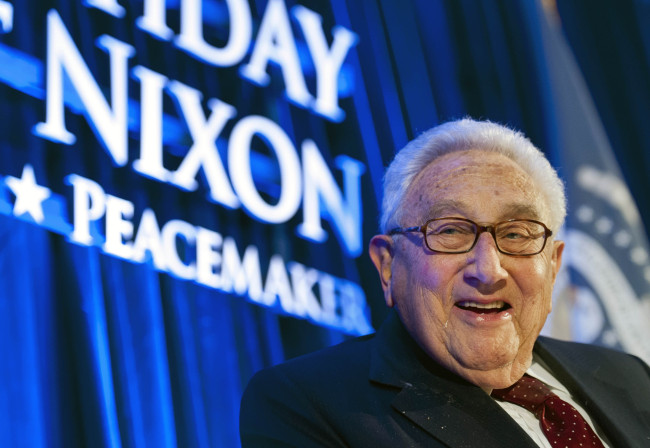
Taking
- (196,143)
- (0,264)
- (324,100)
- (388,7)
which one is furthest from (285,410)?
(388,7)

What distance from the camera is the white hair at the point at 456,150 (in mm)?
1789

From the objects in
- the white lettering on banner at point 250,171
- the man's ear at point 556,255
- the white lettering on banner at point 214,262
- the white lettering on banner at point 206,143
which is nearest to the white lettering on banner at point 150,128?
the white lettering on banner at point 206,143

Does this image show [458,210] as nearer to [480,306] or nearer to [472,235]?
[472,235]

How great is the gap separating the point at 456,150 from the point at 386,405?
0.63m

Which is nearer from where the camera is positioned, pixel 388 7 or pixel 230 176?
pixel 230 176

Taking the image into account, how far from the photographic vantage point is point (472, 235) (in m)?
1.66

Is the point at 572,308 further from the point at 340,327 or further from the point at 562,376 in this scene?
the point at 562,376

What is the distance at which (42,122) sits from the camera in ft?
6.62

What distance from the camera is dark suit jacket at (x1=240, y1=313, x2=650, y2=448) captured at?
1518 millimetres

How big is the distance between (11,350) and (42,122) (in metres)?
0.61

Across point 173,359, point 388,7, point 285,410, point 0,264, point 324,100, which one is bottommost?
point 285,410

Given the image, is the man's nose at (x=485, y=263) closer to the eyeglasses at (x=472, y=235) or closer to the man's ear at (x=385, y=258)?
the eyeglasses at (x=472, y=235)

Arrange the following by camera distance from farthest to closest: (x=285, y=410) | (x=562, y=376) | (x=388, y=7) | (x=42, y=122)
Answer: (x=388, y=7) < (x=42, y=122) < (x=562, y=376) < (x=285, y=410)

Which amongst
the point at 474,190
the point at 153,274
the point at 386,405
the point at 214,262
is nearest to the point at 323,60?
the point at 214,262
